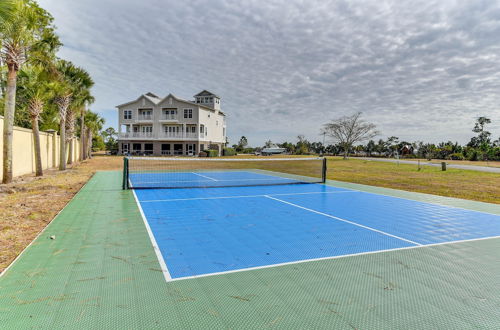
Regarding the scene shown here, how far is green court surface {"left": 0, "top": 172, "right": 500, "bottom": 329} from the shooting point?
2598mm

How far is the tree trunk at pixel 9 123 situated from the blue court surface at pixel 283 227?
632 centimetres

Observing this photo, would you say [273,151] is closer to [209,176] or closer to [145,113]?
[145,113]

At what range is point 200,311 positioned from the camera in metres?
2.72

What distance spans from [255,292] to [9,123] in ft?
41.9

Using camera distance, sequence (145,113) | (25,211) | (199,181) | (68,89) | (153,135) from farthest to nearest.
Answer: (145,113) < (153,135) < (68,89) < (199,181) < (25,211)

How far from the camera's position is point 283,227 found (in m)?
5.98

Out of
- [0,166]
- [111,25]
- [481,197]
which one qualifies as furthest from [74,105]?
[481,197]

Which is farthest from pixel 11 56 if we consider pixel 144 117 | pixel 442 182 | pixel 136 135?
pixel 144 117

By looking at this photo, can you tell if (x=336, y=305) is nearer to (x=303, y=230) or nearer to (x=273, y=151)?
(x=303, y=230)

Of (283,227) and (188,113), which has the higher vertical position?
(188,113)

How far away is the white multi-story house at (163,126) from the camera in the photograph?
146ft

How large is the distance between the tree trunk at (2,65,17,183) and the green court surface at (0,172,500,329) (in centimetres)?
906

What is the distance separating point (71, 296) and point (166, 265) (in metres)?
1.15

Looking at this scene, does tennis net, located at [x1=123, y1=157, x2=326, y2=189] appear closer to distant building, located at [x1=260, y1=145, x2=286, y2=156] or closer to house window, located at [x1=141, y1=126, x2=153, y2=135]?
house window, located at [x1=141, y1=126, x2=153, y2=135]
